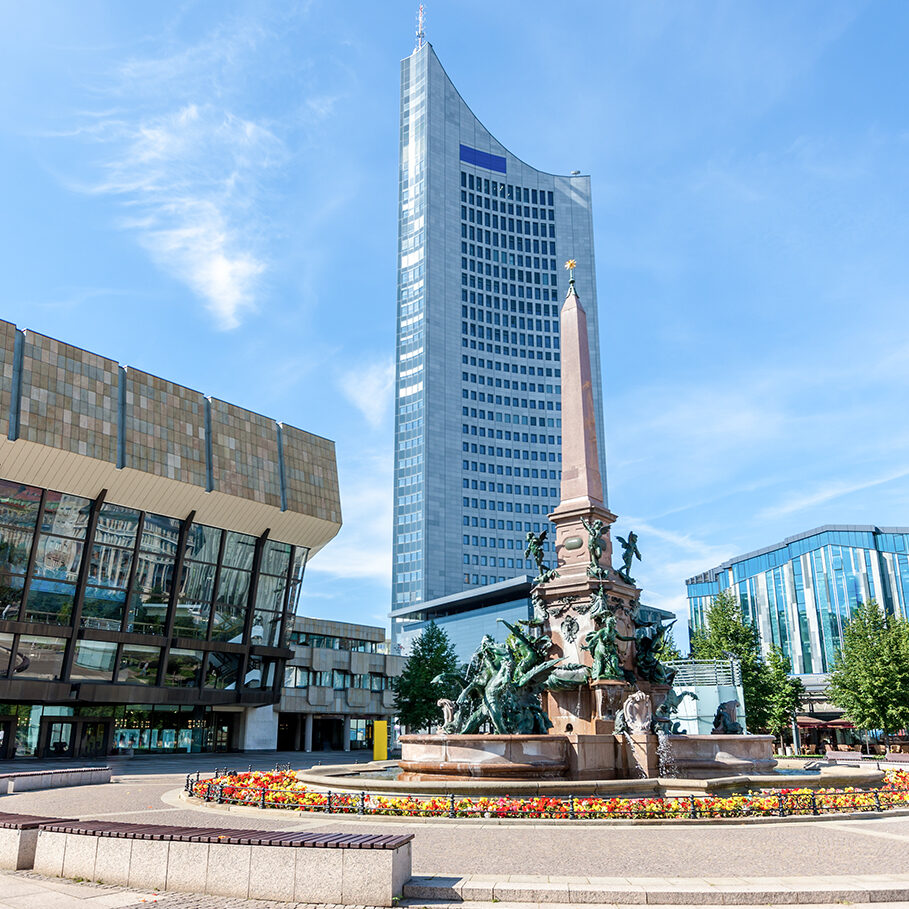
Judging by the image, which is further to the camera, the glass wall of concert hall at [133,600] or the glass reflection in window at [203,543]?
the glass reflection in window at [203,543]

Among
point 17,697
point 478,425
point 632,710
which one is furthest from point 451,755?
point 478,425

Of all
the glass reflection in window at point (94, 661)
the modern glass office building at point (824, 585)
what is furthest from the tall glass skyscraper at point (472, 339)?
the glass reflection in window at point (94, 661)

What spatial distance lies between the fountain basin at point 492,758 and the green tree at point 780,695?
121ft

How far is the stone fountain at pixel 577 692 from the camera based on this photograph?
1888cm

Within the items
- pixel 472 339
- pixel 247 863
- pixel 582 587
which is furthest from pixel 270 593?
pixel 472 339

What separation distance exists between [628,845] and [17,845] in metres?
8.46

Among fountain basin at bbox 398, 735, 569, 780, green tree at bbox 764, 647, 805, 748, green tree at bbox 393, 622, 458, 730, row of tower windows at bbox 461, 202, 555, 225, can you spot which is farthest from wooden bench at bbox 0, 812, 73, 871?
row of tower windows at bbox 461, 202, 555, 225

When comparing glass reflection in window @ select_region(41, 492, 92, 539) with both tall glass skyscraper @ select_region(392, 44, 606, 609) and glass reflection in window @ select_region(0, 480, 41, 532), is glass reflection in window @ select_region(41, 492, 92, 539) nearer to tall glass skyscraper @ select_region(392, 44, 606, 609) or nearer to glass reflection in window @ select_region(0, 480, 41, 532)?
glass reflection in window @ select_region(0, 480, 41, 532)

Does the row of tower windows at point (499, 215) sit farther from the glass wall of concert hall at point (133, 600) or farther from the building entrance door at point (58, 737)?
the building entrance door at point (58, 737)

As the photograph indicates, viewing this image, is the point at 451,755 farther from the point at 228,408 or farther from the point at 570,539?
the point at 228,408

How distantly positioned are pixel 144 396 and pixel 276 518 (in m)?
12.0

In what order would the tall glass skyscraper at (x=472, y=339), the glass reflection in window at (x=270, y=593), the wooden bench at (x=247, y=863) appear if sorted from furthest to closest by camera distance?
the tall glass skyscraper at (x=472, y=339)
the glass reflection in window at (x=270, y=593)
the wooden bench at (x=247, y=863)

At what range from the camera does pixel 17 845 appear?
1052cm

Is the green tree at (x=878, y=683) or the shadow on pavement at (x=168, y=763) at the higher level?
the green tree at (x=878, y=683)
